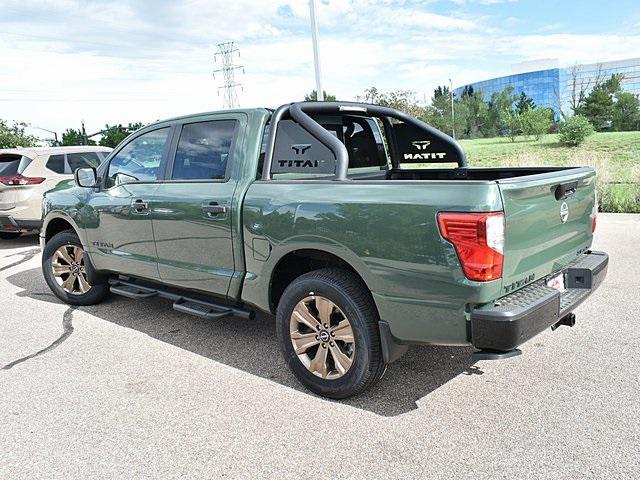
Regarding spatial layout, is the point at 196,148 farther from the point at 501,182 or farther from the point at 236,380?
the point at 501,182

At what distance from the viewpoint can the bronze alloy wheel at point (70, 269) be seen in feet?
19.0

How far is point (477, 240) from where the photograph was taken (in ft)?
9.30

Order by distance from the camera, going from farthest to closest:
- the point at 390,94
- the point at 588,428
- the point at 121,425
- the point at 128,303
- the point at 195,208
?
the point at 390,94 → the point at 128,303 → the point at 195,208 → the point at 121,425 → the point at 588,428

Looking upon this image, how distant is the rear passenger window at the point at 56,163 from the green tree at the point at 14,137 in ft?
117

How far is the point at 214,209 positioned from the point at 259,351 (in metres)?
1.21

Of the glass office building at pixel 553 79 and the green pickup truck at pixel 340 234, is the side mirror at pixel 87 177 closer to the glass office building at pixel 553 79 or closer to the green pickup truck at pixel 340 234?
the green pickup truck at pixel 340 234

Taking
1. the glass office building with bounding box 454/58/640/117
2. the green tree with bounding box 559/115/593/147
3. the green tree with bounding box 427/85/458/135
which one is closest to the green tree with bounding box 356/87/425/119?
the green tree with bounding box 559/115/593/147

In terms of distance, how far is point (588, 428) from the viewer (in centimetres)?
306

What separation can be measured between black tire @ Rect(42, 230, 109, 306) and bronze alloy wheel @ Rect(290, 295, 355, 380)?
294 centimetres

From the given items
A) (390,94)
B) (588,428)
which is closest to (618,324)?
(588,428)

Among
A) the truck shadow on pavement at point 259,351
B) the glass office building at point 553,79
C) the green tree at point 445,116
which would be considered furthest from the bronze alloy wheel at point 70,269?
the glass office building at point 553,79

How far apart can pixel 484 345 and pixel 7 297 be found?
5.68 m

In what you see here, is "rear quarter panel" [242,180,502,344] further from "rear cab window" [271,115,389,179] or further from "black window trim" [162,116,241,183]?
"black window trim" [162,116,241,183]

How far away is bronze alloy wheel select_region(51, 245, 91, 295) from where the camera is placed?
19.0ft
